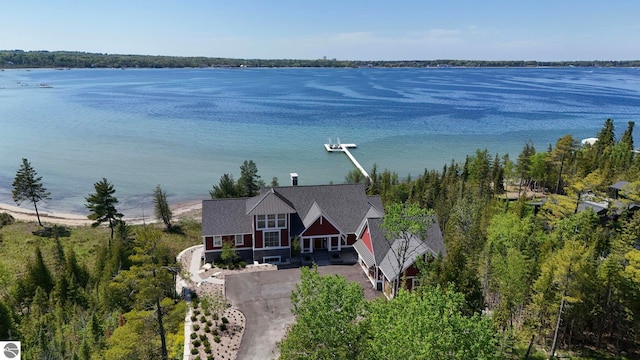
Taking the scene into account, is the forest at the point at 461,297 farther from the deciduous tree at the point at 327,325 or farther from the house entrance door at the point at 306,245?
the house entrance door at the point at 306,245

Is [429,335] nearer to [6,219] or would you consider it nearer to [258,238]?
[258,238]

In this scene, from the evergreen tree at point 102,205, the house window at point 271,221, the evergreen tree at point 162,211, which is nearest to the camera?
the house window at point 271,221

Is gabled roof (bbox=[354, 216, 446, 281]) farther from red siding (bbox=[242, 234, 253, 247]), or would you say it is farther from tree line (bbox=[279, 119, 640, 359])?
red siding (bbox=[242, 234, 253, 247])

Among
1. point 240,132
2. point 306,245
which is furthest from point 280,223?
point 240,132

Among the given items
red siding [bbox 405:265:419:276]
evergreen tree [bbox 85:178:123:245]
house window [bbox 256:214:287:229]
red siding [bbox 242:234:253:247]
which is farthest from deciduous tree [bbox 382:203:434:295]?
evergreen tree [bbox 85:178:123:245]

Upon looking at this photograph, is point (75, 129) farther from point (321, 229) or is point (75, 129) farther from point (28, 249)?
point (321, 229)

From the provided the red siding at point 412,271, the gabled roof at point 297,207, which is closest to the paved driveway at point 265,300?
the red siding at point 412,271

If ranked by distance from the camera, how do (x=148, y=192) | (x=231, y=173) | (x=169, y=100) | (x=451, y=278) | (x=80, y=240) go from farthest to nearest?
(x=169, y=100) < (x=231, y=173) < (x=148, y=192) < (x=80, y=240) < (x=451, y=278)

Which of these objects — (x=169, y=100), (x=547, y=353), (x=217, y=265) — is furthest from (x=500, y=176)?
(x=169, y=100)

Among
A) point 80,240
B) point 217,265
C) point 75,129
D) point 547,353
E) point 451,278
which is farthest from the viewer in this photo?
point 75,129
